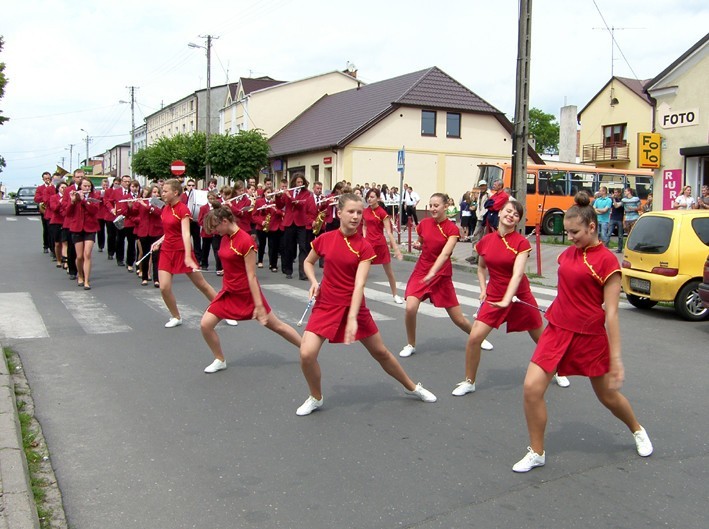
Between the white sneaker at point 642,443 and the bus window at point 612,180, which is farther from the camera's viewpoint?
the bus window at point 612,180

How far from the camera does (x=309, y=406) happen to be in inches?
224

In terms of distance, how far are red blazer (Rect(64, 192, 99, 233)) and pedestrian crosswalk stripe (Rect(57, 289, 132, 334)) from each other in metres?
1.11

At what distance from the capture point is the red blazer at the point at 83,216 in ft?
42.1

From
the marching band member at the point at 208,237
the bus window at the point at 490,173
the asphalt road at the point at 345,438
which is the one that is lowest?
the asphalt road at the point at 345,438

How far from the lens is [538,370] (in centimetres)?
449

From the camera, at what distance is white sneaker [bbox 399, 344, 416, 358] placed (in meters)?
7.64

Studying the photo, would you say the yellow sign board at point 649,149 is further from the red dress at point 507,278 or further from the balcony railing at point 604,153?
the balcony railing at point 604,153

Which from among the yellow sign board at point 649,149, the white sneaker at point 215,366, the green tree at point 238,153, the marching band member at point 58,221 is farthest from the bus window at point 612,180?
the white sneaker at point 215,366

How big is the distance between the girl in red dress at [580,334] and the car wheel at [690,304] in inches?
246

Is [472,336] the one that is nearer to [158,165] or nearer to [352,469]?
[352,469]

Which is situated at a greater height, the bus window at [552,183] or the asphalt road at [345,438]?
the bus window at [552,183]

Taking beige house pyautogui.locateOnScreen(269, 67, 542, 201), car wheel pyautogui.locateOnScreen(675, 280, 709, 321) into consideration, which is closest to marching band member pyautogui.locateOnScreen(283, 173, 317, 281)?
car wheel pyautogui.locateOnScreen(675, 280, 709, 321)

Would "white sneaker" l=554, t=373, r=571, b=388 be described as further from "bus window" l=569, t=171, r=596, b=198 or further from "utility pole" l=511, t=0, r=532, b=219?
"bus window" l=569, t=171, r=596, b=198

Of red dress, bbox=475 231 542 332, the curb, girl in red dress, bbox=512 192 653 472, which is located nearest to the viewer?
the curb
